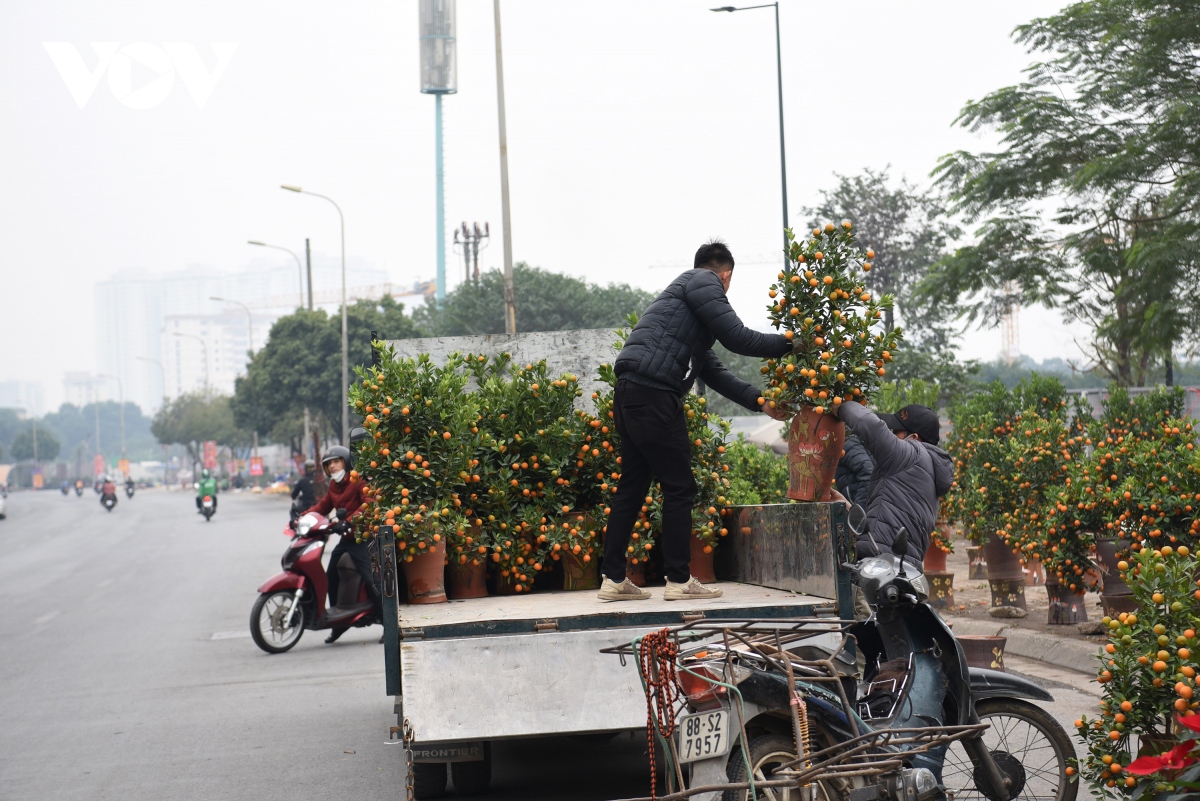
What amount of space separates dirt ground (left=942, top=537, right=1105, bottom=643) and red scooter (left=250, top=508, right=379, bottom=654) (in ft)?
17.5

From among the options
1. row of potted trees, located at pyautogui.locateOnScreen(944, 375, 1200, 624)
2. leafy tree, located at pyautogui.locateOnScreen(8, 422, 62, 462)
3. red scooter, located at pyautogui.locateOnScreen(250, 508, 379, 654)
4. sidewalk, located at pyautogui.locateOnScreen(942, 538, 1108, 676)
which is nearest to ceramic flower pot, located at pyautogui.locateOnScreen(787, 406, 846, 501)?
row of potted trees, located at pyautogui.locateOnScreen(944, 375, 1200, 624)

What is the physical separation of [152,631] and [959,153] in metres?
11.0

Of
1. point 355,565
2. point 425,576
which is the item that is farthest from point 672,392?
point 355,565

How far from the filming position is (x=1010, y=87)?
544 inches

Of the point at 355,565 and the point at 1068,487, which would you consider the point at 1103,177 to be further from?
the point at 355,565

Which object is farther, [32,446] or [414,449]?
[32,446]

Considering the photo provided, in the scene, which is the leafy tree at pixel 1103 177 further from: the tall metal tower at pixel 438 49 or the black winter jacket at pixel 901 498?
the tall metal tower at pixel 438 49

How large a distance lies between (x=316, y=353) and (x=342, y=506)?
4668 cm

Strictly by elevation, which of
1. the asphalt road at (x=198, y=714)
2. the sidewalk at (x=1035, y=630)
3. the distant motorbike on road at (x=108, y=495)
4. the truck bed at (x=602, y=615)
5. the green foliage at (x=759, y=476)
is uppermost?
the green foliage at (x=759, y=476)

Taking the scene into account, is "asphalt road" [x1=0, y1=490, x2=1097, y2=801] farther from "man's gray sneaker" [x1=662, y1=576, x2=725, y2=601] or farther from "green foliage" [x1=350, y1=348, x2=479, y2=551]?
"green foliage" [x1=350, y1=348, x2=479, y2=551]

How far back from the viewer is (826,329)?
16.8 feet

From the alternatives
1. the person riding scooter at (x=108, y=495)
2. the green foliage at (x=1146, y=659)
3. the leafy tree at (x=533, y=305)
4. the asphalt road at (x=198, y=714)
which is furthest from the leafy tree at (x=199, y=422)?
the green foliage at (x=1146, y=659)

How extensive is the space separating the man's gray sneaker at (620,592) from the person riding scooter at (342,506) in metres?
5.18

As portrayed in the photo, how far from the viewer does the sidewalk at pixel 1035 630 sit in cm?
845
